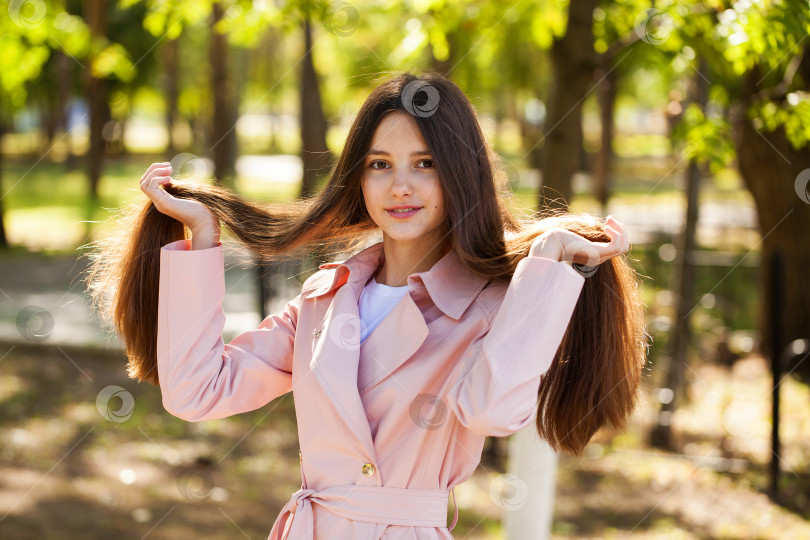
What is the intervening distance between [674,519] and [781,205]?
3555 millimetres

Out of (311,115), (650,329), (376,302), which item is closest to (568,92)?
(376,302)

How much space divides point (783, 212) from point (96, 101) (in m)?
11.7

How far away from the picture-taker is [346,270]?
2.20 m

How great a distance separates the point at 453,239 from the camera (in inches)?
78.7

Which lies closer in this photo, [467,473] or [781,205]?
[467,473]

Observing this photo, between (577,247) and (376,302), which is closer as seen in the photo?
(577,247)

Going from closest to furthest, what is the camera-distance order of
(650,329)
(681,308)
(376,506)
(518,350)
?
(518,350), (376,506), (681,308), (650,329)

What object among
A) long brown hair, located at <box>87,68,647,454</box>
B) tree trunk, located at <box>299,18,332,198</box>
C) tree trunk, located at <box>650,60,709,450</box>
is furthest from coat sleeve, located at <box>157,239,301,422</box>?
tree trunk, located at <box>299,18,332,198</box>

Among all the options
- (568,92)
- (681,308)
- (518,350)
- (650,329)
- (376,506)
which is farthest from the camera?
(650,329)

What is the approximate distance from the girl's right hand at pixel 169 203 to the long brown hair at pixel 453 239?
0.06 metres

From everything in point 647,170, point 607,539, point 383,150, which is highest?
point 647,170

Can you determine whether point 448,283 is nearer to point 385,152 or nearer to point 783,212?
point 385,152

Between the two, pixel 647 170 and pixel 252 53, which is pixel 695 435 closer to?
pixel 647 170

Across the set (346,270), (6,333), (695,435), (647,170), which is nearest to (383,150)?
(346,270)
